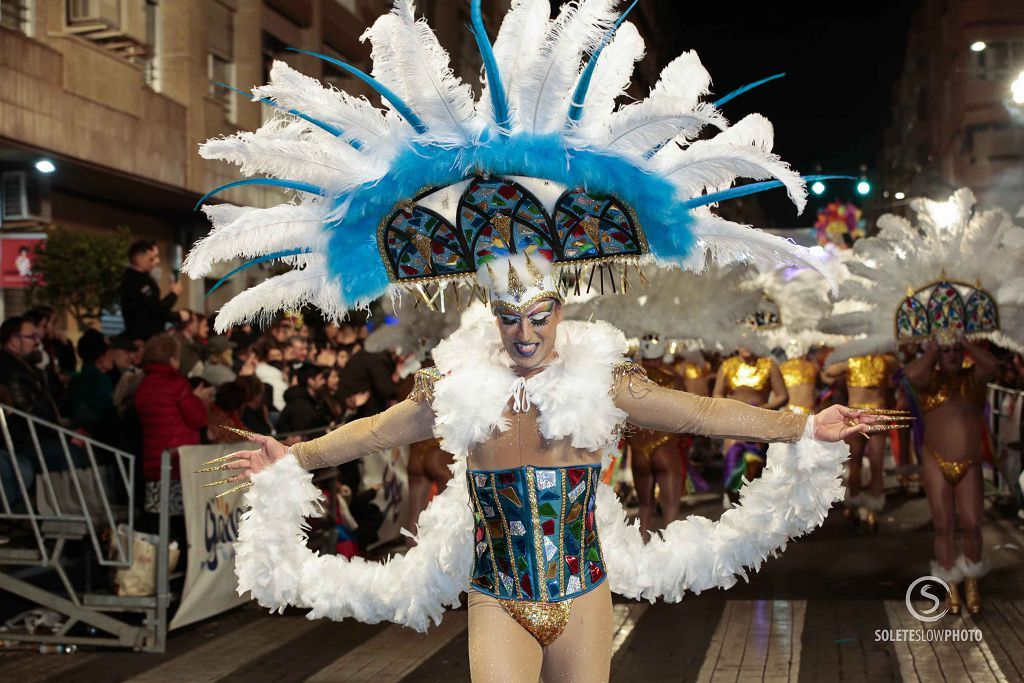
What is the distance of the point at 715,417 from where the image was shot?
14.3 ft

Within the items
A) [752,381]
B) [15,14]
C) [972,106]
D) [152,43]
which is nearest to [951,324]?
[752,381]

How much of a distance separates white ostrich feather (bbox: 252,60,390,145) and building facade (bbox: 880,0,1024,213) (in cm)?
3310

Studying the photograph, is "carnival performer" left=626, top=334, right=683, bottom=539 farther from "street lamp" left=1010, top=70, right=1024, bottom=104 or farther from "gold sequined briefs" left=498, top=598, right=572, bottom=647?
"street lamp" left=1010, top=70, right=1024, bottom=104

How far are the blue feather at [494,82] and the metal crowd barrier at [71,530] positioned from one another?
4.27 meters

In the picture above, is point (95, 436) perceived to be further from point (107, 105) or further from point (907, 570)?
point (107, 105)

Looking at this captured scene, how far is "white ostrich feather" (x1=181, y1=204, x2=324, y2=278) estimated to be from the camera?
4.52 m

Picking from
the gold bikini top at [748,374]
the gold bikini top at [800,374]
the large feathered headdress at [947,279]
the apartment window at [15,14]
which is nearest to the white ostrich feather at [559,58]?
Answer: the large feathered headdress at [947,279]

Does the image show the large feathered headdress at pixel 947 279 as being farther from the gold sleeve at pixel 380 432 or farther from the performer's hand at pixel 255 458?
the performer's hand at pixel 255 458

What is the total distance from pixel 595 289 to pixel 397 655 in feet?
20.2

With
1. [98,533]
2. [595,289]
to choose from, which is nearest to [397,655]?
[98,533]

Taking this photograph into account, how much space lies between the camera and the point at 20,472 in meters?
7.88

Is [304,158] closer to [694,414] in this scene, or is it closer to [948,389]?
[694,414]

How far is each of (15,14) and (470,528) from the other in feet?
38.5

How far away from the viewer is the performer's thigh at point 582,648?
423cm
